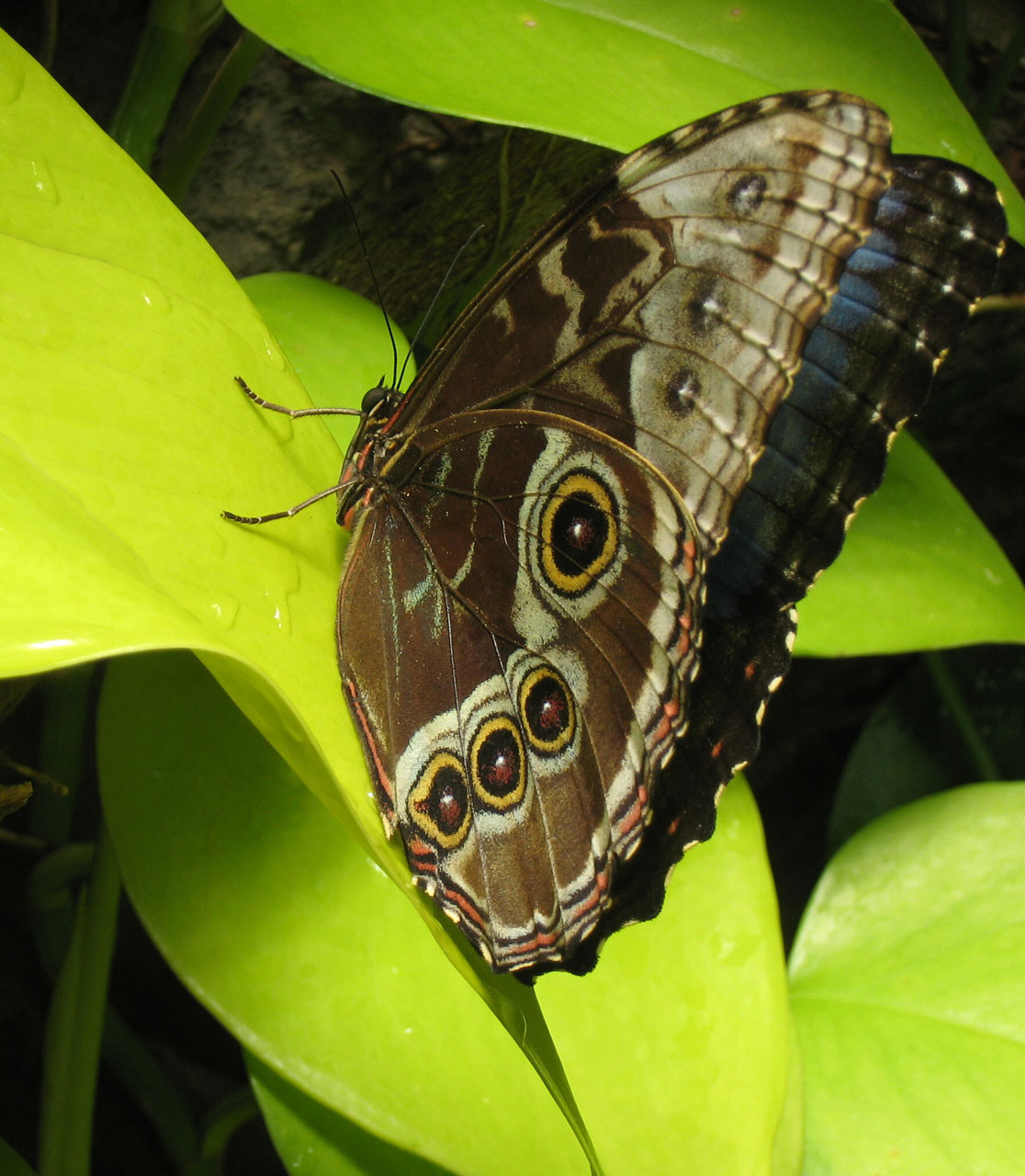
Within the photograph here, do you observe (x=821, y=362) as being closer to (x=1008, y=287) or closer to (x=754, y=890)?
(x=754, y=890)

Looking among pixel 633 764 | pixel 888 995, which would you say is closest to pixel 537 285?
pixel 633 764

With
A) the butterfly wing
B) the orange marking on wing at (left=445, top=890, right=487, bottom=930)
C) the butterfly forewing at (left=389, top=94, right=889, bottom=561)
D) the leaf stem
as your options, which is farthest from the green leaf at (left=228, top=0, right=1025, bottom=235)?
the leaf stem

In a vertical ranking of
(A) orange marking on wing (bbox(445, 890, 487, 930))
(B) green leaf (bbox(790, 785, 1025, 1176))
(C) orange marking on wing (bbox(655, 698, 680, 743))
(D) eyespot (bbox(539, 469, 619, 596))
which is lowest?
(B) green leaf (bbox(790, 785, 1025, 1176))

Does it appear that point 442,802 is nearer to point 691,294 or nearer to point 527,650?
point 527,650

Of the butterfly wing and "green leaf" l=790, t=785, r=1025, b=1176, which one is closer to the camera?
the butterfly wing

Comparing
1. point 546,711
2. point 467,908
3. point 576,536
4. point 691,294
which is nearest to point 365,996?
point 467,908

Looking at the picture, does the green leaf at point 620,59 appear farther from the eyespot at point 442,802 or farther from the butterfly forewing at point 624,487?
the eyespot at point 442,802

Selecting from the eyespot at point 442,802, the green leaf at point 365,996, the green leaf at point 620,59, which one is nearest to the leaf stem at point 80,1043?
the green leaf at point 365,996

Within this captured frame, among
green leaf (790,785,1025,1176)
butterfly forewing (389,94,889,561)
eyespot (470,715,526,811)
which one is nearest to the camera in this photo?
butterfly forewing (389,94,889,561)

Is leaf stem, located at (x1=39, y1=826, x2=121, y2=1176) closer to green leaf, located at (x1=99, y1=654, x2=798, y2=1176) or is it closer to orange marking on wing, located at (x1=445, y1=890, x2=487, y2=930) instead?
green leaf, located at (x1=99, y1=654, x2=798, y2=1176)
